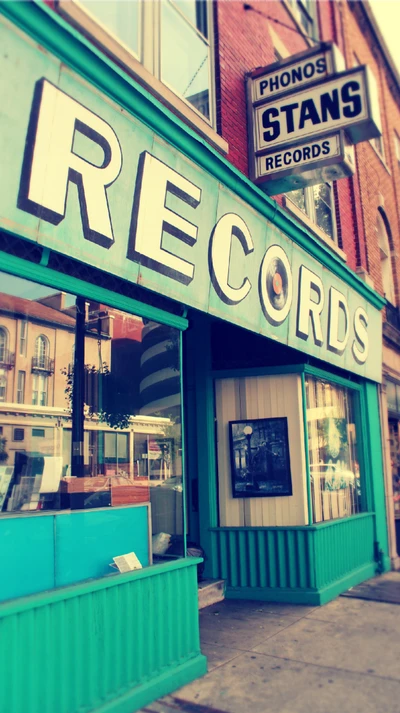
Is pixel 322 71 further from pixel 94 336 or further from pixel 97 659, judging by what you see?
pixel 97 659

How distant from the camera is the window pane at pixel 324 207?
33.0 ft

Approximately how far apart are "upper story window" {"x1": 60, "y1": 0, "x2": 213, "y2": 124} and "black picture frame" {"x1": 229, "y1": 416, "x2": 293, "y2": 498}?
3.91 metres

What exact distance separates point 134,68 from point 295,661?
18.1ft

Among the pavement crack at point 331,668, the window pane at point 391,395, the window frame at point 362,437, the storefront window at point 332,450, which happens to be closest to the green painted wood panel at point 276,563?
the storefront window at point 332,450

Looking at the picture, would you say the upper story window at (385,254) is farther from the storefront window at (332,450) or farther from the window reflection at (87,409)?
the window reflection at (87,409)

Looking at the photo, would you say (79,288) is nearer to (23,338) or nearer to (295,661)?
(23,338)

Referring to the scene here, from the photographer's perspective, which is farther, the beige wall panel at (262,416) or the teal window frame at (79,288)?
the beige wall panel at (262,416)

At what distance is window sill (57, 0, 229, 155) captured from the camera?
4512 millimetres

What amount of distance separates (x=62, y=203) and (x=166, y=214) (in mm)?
1223

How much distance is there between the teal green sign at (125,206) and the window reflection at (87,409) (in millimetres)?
491

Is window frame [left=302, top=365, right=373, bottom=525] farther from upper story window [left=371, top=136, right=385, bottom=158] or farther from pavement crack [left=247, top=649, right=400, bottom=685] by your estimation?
upper story window [left=371, top=136, right=385, bottom=158]

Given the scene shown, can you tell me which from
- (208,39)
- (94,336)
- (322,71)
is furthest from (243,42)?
(94,336)

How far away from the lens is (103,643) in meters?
4.11

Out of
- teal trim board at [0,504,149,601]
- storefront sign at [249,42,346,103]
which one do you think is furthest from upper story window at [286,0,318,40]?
teal trim board at [0,504,149,601]
